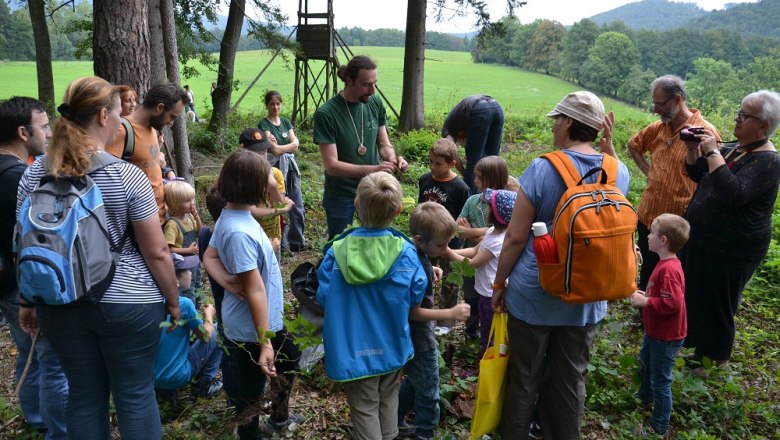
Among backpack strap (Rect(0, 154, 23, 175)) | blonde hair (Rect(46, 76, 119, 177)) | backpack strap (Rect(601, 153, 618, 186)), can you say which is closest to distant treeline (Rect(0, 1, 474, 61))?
backpack strap (Rect(0, 154, 23, 175))

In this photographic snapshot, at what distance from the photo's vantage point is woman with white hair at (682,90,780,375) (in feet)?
11.6

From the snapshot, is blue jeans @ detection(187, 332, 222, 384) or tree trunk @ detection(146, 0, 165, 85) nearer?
blue jeans @ detection(187, 332, 222, 384)

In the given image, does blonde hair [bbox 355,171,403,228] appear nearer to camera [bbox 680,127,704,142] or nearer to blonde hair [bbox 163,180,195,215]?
blonde hair [bbox 163,180,195,215]

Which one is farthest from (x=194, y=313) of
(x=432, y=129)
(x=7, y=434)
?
(x=432, y=129)

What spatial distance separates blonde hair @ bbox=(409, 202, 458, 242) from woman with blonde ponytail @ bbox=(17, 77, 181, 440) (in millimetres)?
1241

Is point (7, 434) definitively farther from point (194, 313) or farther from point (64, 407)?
point (194, 313)

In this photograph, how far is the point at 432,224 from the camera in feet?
9.28

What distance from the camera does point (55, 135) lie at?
2.16 metres

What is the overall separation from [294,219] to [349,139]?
2.36 metres

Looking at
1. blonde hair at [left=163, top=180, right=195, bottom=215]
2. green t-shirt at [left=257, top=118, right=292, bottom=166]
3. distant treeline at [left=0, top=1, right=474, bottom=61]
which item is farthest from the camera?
distant treeline at [left=0, top=1, right=474, bottom=61]

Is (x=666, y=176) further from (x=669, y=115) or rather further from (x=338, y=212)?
(x=338, y=212)

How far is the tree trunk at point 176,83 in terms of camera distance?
639 centimetres

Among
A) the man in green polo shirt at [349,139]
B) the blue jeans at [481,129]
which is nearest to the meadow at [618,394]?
the man in green polo shirt at [349,139]

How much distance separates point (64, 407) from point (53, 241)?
52.0 inches
